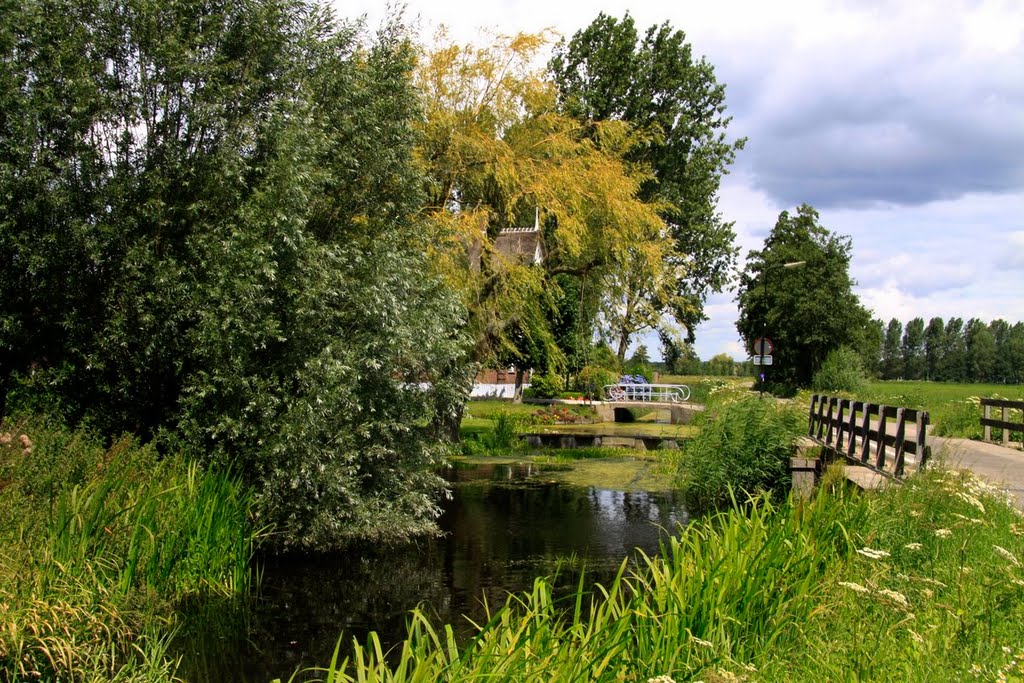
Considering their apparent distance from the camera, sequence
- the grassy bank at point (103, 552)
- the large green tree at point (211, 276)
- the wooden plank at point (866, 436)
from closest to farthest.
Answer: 1. the grassy bank at point (103, 552)
2. the large green tree at point (211, 276)
3. the wooden plank at point (866, 436)

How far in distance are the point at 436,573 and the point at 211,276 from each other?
15.5 ft

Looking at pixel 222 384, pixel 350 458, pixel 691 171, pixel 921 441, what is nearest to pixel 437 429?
pixel 350 458

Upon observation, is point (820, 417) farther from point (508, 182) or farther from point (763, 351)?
point (763, 351)

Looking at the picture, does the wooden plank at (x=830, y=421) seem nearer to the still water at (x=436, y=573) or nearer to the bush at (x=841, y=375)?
the still water at (x=436, y=573)

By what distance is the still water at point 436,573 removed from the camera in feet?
26.4

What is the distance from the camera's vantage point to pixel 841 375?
44156 millimetres

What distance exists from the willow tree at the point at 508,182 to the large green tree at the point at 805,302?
95.3ft

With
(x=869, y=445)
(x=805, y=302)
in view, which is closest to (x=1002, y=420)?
(x=869, y=445)

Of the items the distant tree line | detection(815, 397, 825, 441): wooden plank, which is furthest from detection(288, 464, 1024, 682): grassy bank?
the distant tree line

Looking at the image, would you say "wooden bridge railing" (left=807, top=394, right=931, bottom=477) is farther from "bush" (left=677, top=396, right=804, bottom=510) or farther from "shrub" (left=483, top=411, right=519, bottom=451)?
"shrub" (left=483, top=411, right=519, bottom=451)

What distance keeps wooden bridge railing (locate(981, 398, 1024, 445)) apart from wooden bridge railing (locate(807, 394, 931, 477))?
379 cm

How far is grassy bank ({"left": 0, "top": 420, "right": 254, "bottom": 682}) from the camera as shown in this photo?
20.6 feet

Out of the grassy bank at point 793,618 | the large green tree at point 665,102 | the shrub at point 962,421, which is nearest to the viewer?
the grassy bank at point 793,618

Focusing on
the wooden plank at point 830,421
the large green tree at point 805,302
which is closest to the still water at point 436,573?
the wooden plank at point 830,421
